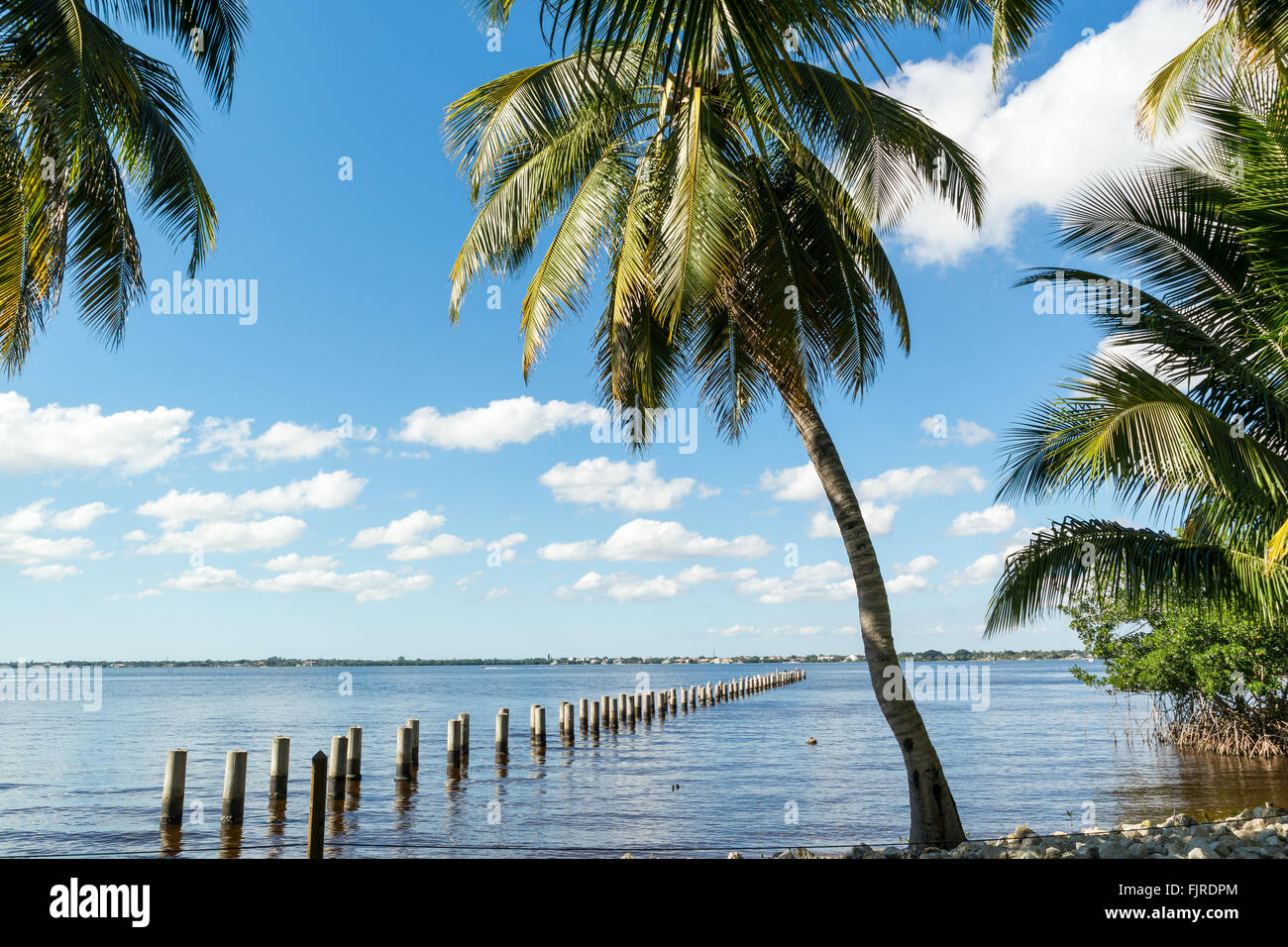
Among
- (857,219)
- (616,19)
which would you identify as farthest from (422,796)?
(616,19)

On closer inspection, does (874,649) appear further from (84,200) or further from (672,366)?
(84,200)

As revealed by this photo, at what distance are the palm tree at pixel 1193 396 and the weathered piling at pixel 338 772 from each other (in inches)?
528

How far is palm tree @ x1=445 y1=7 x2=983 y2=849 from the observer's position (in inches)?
392

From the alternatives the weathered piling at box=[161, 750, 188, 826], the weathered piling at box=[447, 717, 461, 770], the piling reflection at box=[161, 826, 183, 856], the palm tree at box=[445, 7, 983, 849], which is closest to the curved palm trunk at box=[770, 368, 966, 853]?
the palm tree at box=[445, 7, 983, 849]

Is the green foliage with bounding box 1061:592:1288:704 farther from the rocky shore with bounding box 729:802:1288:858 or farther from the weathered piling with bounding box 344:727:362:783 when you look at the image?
the weathered piling with bounding box 344:727:362:783

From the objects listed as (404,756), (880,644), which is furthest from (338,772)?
(880,644)

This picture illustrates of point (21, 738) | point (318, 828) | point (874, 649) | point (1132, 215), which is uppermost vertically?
point (1132, 215)

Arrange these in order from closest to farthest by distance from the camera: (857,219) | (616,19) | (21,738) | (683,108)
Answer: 1. (616,19)
2. (683,108)
3. (857,219)
4. (21,738)

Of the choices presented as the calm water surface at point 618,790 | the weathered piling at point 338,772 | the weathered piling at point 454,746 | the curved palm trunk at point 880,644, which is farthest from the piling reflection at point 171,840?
the curved palm trunk at point 880,644

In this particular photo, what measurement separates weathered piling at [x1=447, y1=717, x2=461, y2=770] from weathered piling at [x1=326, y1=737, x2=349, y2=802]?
15.2 feet

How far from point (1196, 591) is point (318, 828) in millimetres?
9678

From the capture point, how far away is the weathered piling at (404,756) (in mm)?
21297

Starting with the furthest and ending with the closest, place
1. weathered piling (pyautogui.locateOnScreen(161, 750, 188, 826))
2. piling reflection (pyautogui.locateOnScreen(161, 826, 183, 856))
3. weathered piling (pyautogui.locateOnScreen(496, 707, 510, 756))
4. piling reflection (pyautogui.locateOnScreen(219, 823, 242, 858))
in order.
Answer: weathered piling (pyautogui.locateOnScreen(496, 707, 510, 756)) → weathered piling (pyautogui.locateOnScreen(161, 750, 188, 826)) → piling reflection (pyautogui.locateOnScreen(161, 826, 183, 856)) → piling reflection (pyautogui.locateOnScreen(219, 823, 242, 858))
